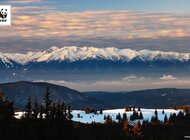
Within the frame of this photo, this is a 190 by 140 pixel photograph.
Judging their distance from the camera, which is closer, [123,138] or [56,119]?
[56,119]

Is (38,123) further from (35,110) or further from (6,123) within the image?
(6,123)

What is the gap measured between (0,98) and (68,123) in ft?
72.7

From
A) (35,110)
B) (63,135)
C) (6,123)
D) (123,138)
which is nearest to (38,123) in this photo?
(35,110)

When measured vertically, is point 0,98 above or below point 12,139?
above

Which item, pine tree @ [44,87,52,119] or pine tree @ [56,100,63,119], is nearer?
pine tree @ [44,87,52,119]

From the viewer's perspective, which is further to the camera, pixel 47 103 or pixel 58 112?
pixel 58 112

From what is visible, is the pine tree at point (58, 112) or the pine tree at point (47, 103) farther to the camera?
the pine tree at point (58, 112)

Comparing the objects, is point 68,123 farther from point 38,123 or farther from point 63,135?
point 38,123

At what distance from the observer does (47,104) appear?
79.0 meters

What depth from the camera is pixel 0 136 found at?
6606cm

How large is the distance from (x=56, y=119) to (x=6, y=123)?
18.9 metres

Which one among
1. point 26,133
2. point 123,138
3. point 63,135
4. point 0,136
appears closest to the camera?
point 0,136

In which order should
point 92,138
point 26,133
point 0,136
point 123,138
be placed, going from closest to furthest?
point 0,136
point 26,133
point 123,138
point 92,138

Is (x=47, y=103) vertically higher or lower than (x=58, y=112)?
higher
